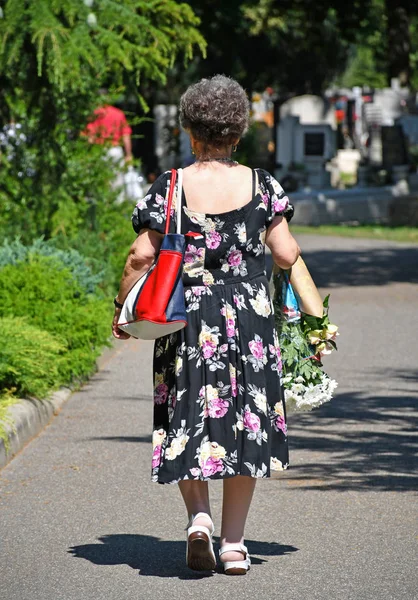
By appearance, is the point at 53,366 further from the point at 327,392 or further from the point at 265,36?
the point at 265,36

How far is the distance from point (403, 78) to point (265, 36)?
52.9 ft

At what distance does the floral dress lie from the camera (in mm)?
4543

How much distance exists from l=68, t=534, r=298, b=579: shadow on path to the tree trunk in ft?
80.6

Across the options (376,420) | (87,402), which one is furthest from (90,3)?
(376,420)

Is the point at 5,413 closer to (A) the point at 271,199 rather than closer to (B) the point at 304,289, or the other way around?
(B) the point at 304,289

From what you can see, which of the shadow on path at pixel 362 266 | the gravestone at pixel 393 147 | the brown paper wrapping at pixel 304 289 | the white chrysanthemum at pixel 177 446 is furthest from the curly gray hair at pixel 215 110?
the gravestone at pixel 393 147

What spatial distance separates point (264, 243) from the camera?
4.71m

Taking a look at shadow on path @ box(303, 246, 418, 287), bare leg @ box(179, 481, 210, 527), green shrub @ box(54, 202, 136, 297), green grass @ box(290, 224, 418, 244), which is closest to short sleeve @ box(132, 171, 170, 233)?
bare leg @ box(179, 481, 210, 527)

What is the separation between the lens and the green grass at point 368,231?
2191 cm

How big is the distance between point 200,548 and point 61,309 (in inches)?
177

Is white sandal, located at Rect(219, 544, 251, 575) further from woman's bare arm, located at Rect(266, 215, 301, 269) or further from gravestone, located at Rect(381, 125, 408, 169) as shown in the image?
gravestone, located at Rect(381, 125, 408, 169)

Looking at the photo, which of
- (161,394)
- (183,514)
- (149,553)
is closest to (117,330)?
(161,394)

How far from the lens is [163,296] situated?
4.39 meters

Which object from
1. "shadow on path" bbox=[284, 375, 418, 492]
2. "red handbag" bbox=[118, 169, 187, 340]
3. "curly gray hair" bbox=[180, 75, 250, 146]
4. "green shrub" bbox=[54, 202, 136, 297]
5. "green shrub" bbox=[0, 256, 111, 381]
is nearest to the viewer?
"red handbag" bbox=[118, 169, 187, 340]
